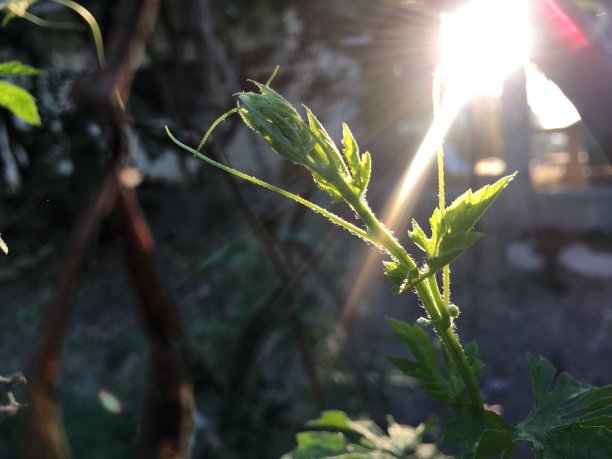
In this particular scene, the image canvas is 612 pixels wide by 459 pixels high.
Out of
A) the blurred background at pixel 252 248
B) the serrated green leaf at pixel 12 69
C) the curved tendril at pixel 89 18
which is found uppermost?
the curved tendril at pixel 89 18

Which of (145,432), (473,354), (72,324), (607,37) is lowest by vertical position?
(72,324)

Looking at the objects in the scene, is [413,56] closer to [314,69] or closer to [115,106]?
[314,69]

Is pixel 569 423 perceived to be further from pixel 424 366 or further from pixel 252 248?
pixel 252 248

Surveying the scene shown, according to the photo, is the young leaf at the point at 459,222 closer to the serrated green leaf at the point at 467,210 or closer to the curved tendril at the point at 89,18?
the serrated green leaf at the point at 467,210

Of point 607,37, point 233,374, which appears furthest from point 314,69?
point 607,37

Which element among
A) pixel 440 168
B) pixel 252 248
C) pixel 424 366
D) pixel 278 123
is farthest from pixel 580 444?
pixel 252 248

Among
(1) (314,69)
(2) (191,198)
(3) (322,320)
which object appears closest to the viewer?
(3) (322,320)

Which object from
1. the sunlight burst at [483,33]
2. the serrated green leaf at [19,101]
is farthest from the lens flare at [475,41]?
the serrated green leaf at [19,101]
